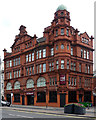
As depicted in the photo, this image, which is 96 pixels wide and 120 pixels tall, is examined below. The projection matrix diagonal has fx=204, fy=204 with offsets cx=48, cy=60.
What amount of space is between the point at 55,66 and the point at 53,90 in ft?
16.8

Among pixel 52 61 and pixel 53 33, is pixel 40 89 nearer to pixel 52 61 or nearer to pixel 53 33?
pixel 52 61

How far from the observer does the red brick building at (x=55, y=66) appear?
42844 mm

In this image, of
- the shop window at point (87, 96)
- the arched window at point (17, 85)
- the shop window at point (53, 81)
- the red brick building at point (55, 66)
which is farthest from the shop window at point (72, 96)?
the arched window at point (17, 85)

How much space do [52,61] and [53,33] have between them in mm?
6482

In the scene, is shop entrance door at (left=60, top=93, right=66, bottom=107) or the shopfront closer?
shop entrance door at (left=60, top=93, right=66, bottom=107)

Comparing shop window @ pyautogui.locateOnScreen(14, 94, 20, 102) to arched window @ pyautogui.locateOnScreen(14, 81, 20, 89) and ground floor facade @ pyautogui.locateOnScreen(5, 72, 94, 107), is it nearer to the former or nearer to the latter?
ground floor facade @ pyautogui.locateOnScreen(5, 72, 94, 107)

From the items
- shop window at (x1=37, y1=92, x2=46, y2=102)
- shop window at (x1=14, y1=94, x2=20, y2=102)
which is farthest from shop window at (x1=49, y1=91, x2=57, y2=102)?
shop window at (x1=14, y1=94, x2=20, y2=102)

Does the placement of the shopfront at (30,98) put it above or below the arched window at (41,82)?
below

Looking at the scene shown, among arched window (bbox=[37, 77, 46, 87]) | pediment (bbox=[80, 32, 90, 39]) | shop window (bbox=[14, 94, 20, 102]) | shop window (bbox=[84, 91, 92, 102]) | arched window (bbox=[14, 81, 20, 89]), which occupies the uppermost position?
pediment (bbox=[80, 32, 90, 39])

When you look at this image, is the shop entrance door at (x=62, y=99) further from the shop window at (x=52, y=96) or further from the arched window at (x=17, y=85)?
the arched window at (x=17, y=85)

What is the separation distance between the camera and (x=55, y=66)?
4341 centimetres

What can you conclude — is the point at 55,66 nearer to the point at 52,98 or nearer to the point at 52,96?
the point at 52,96

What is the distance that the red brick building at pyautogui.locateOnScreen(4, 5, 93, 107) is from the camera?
1687 inches

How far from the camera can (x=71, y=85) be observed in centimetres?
4372
